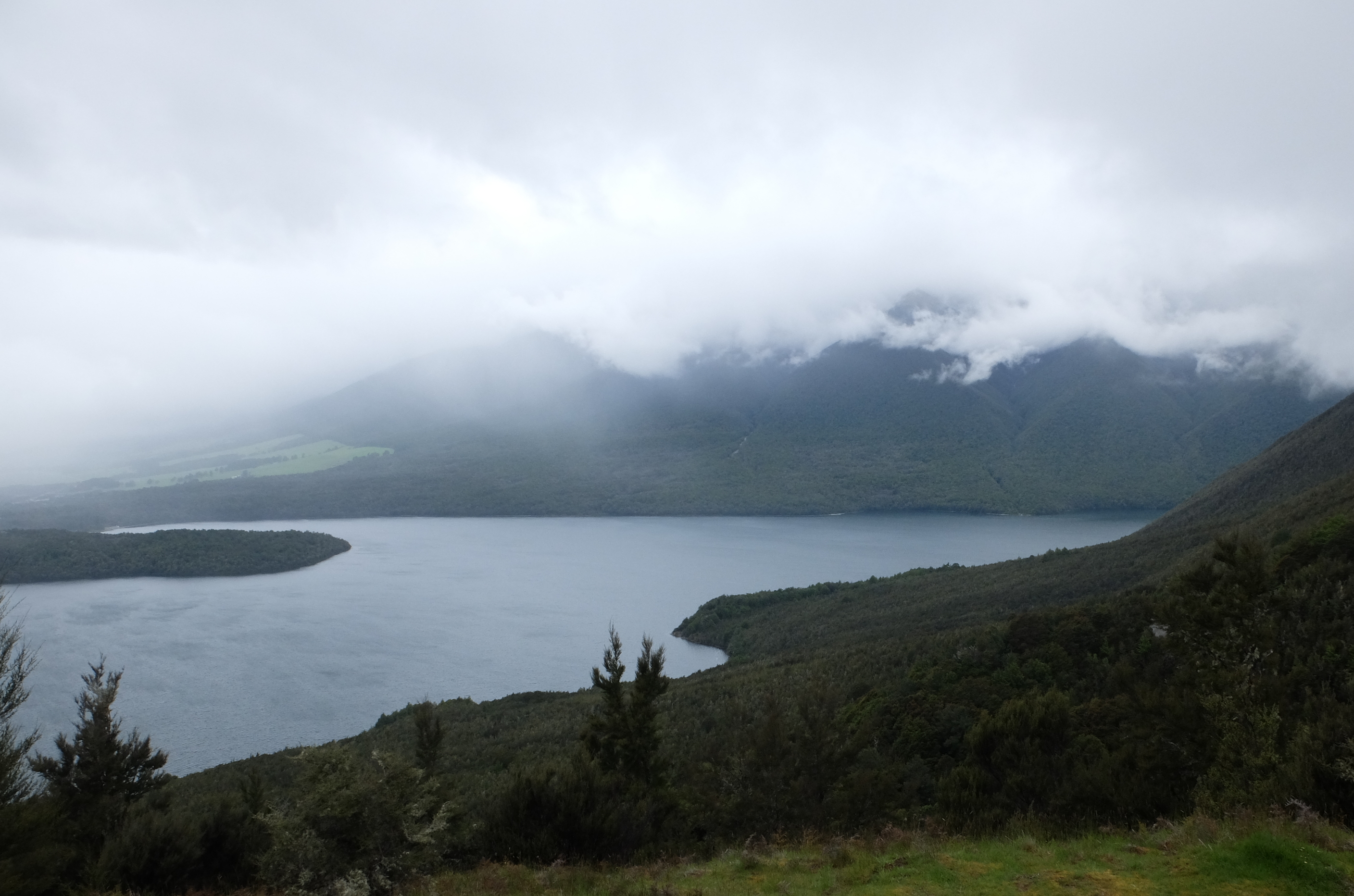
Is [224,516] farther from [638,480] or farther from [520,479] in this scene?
[638,480]

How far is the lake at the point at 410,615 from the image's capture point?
1715 inches

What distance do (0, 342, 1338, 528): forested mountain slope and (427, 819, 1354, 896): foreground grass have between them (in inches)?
5051

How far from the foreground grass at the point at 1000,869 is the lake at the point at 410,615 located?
115 feet

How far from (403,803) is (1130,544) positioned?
4165cm

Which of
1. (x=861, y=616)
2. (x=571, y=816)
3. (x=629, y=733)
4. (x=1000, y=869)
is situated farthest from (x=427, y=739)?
(x=861, y=616)

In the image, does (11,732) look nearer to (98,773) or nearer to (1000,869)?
(98,773)

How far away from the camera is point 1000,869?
671 cm

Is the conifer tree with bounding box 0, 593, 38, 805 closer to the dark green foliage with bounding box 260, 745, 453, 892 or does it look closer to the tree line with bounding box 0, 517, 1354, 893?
the tree line with bounding box 0, 517, 1354, 893

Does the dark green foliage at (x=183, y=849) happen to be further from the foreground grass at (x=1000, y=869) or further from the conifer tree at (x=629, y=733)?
the conifer tree at (x=629, y=733)

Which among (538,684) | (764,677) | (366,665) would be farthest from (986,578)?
Answer: (366,665)

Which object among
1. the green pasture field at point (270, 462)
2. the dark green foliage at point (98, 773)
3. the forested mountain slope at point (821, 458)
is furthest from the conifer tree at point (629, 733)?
the green pasture field at point (270, 462)

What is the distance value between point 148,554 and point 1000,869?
103644 mm

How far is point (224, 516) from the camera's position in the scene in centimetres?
Answer: 12888

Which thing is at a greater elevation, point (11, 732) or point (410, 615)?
point (11, 732)
